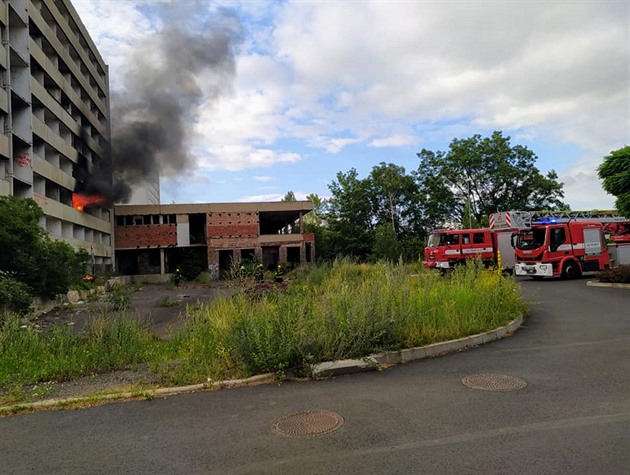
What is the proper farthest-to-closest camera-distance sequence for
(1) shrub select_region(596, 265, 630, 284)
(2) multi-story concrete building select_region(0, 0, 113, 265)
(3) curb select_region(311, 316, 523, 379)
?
(2) multi-story concrete building select_region(0, 0, 113, 265) → (1) shrub select_region(596, 265, 630, 284) → (3) curb select_region(311, 316, 523, 379)

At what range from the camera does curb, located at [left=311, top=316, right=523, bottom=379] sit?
6.32 metres

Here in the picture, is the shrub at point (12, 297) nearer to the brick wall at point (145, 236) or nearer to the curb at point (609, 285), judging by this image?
the curb at point (609, 285)

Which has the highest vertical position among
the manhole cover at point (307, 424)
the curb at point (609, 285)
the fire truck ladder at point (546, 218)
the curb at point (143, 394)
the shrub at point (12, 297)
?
the fire truck ladder at point (546, 218)

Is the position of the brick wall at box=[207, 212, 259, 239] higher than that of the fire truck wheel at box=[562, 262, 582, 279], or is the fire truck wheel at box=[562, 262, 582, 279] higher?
the brick wall at box=[207, 212, 259, 239]

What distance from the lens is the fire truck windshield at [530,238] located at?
21.2 metres

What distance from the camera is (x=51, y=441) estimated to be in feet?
14.5

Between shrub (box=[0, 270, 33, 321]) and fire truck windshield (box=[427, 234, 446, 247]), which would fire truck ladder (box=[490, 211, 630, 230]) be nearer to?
fire truck windshield (box=[427, 234, 446, 247])

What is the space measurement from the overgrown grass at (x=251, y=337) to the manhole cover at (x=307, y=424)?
142 centimetres

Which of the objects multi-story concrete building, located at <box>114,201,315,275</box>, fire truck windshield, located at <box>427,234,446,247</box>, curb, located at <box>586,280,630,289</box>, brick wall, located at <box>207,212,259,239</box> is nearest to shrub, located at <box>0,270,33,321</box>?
curb, located at <box>586,280,630,289</box>

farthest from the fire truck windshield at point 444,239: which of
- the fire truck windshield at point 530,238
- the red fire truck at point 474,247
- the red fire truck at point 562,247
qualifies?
the fire truck windshield at point 530,238

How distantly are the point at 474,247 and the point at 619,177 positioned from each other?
879 centimetres

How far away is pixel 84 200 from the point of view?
39.2 metres

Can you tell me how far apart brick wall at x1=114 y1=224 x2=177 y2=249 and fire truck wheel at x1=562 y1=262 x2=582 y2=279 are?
105 feet

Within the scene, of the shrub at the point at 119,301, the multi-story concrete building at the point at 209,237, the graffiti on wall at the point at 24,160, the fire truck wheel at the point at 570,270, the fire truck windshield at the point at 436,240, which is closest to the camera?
the shrub at the point at 119,301
